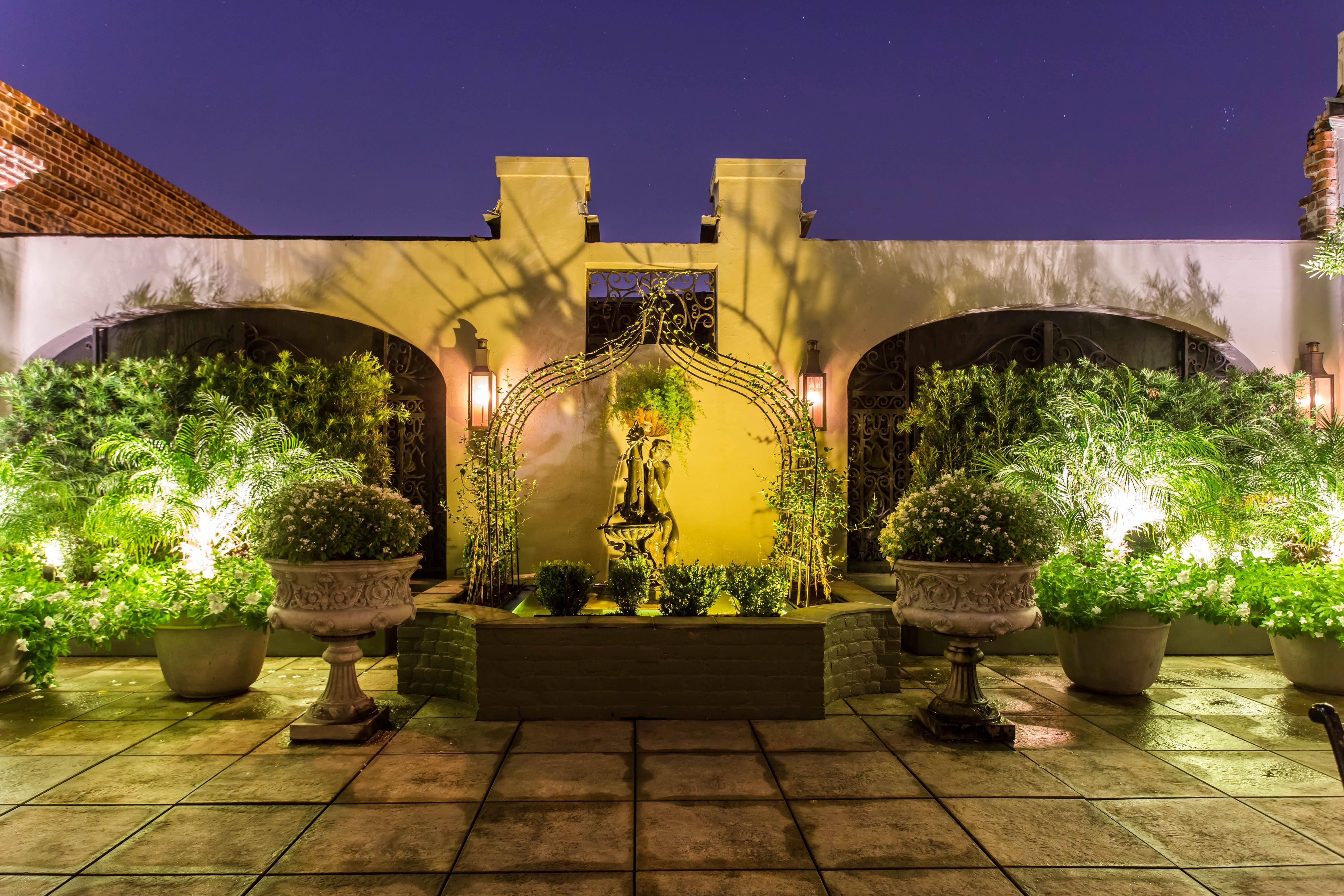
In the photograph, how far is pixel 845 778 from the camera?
4.62m

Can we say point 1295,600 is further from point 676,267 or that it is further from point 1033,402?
point 676,267

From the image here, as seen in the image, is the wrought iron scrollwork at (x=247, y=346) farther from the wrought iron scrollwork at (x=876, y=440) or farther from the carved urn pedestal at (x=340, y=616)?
the wrought iron scrollwork at (x=876, y=440)

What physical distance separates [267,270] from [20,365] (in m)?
2.97

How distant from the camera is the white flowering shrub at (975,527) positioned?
5145mm

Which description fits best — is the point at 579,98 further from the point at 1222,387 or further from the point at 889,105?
the point at 1222,387

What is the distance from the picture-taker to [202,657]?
20.2ft

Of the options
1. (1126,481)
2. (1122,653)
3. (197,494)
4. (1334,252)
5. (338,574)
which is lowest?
(1122,653)

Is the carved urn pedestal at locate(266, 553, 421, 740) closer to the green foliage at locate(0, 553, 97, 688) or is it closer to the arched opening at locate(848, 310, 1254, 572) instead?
the green foliage at locate(0, 553, 97, 688)

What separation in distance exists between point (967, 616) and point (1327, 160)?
8.45 m

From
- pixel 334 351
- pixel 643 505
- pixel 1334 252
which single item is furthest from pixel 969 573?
pixel 334 351

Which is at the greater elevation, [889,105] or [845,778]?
[889,105]

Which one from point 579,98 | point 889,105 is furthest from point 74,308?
point 889,105

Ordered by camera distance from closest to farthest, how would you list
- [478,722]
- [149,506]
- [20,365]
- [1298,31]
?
[478,722] → [149,506] → [20,365] → [1298,31]

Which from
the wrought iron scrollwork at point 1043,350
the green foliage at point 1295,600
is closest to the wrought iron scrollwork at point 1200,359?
the wrought iron scrollwork at point 1043,350
